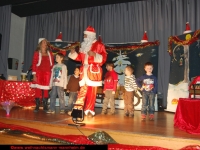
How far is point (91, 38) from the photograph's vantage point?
12.5ft

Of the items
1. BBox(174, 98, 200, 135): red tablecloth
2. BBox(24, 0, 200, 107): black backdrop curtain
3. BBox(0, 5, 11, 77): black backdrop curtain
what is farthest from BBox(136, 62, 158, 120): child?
BBox(0, 5, 11, 77): black backdrop curtain

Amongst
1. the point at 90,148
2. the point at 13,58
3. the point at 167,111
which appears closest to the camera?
the point at 90,148

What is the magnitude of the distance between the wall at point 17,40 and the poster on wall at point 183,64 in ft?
16.3

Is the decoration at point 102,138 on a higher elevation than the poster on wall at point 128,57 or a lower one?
lower

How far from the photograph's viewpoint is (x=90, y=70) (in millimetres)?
3648

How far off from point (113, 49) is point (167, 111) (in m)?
2.12

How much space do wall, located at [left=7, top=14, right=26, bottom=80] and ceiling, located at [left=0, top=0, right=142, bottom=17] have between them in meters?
0.37

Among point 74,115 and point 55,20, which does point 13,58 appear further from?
point 74,115

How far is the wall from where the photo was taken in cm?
654

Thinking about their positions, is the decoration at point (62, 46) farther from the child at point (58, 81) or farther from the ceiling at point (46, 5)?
the child at point (58, 81)

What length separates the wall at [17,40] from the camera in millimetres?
6535

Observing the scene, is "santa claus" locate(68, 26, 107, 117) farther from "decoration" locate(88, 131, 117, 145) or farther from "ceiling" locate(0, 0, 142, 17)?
"ceiling" locate(0, 0, 142, 17)

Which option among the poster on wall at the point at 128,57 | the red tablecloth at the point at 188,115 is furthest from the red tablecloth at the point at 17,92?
the red tablecloth at the point at 188,115

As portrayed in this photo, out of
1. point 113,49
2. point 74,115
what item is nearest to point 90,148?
point 74,115
